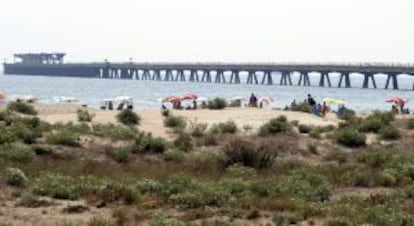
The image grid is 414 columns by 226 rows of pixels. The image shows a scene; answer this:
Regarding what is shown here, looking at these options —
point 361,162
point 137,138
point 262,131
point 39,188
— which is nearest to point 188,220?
point 39,188

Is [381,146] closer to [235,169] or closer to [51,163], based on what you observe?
[235,169]

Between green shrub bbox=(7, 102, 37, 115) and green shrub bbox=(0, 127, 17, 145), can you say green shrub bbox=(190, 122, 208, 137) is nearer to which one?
green shrub bbox=(0, 127, 17, 145)

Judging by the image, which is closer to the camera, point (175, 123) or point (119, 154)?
point (119, 154)

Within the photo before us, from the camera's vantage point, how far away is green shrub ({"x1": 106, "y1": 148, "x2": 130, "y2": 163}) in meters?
22.7

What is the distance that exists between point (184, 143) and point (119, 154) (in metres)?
3.65

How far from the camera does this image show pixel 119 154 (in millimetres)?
22828

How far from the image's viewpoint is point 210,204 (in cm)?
1368

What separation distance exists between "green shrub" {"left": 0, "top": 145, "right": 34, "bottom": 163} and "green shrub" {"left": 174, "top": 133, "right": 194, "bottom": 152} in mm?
5671

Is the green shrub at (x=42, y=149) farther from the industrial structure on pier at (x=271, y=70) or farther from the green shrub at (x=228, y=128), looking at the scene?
the industrial structure on pier at (x=271, y=70)

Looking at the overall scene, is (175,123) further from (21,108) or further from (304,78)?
(304,78)

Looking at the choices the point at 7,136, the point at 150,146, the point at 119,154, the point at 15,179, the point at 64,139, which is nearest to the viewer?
the point at 15,179

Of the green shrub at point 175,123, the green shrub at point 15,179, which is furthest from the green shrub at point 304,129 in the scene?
the green shrub at point 15,179

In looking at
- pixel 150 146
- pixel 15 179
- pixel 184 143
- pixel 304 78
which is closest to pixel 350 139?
pixel 184 143

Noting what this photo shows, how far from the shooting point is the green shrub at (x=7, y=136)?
76.1 feet
